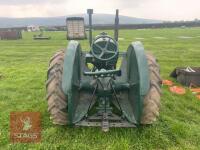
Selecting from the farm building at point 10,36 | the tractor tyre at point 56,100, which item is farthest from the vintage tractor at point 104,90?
the farm building at point 10,36

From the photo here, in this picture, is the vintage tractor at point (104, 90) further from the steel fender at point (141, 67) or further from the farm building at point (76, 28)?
the farm building at point (76, 28)

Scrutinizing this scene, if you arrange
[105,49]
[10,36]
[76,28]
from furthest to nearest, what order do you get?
[10,36]
[76,28]
[105,49]

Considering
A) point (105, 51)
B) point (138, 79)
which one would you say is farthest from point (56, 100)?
point (138, 79)

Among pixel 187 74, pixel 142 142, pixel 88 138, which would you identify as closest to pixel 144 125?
pixel 142 142

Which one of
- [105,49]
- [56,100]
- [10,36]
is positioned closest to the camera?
[56,100]

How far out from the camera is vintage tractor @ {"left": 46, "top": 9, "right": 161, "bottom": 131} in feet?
16.9

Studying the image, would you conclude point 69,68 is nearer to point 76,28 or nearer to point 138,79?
point 138,79

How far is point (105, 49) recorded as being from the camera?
5.61 m

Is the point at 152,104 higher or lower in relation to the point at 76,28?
higher

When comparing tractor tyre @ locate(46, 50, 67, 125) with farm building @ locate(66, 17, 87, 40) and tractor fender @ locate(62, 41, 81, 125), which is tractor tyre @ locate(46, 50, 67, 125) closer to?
tractor fender @ locate(62, 41, 81, 125)

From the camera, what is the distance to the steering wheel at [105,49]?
18.4 feet

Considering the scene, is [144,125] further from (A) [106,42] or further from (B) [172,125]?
(A) [106,42]

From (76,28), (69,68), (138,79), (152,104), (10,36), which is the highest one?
(69,68)

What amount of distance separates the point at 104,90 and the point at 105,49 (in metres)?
0.72
